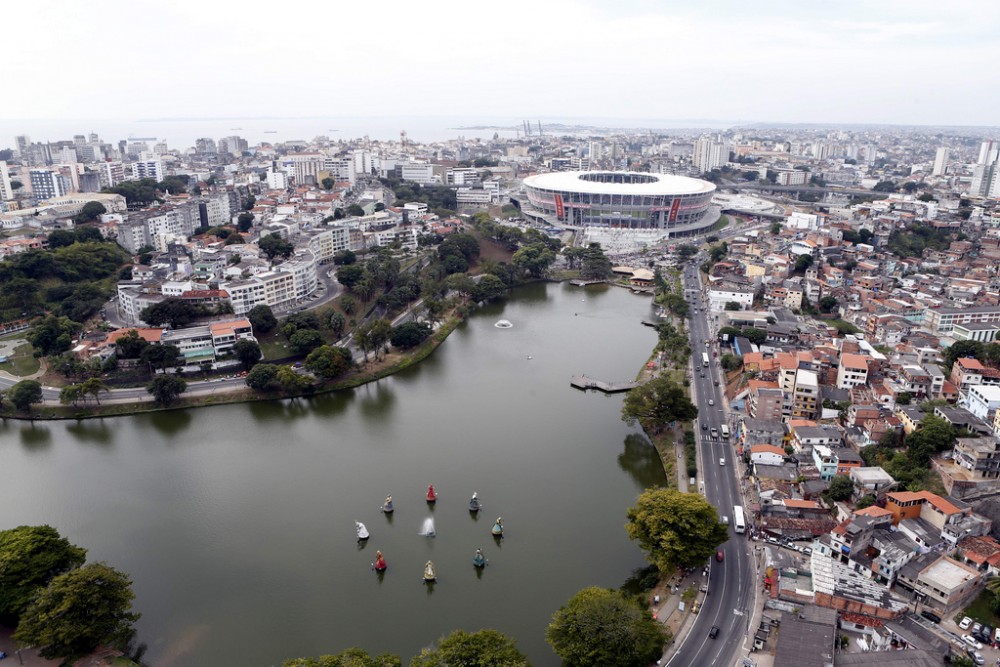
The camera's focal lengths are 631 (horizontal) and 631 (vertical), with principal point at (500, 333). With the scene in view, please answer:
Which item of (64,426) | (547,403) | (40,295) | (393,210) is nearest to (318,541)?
(547,403)

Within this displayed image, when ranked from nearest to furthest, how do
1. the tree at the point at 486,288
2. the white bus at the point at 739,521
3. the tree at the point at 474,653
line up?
the tree at the point at 474,653 < the white bus at the point at 739,521 < the tree at the point at 486,288

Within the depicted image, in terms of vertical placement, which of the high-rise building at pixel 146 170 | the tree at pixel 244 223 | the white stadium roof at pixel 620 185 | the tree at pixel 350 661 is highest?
the high-rise building at pixel 146 170

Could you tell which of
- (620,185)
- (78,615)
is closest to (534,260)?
(620,185)

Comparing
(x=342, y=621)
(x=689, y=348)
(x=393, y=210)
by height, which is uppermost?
(x=393, y=210)

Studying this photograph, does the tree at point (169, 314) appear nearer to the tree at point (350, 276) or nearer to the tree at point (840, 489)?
the tree at point (350, 276)

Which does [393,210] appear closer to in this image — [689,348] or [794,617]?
[689,348]

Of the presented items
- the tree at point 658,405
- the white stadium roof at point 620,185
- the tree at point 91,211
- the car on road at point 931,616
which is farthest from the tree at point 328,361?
the white stadium roof at point 620,185

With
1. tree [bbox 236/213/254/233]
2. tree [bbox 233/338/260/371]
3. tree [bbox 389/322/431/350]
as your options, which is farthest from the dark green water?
tree [bbox 236/213/254/233]
